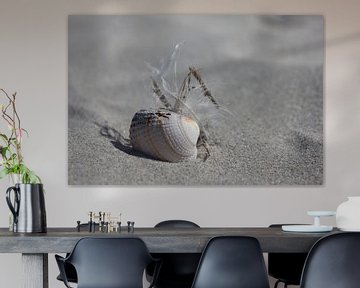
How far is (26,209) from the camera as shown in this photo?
3432mm

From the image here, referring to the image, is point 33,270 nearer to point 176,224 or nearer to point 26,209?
point 26,209

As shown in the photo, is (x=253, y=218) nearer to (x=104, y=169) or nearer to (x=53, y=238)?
(x=104, y=169)

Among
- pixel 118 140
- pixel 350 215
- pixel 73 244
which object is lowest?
pixel 73 244

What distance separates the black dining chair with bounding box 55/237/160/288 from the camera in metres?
3.20

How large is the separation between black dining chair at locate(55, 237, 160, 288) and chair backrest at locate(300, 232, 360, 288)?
76 cm

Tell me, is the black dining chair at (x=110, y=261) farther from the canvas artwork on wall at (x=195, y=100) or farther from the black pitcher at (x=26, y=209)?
the canvas artwork on wall at (x=195, y=100)

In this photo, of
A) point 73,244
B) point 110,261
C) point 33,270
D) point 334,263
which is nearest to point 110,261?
point 110,261

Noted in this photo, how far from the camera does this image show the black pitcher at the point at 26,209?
3.43 meters

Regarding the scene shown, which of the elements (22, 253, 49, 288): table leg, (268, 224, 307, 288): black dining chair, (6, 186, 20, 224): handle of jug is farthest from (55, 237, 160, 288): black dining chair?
(268, 224, 307, 288): black dining chair

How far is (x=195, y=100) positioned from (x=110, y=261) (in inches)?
94.8

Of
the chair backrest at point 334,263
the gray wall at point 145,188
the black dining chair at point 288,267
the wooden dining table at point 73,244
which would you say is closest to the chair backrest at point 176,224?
the black dining chair at point 288,267

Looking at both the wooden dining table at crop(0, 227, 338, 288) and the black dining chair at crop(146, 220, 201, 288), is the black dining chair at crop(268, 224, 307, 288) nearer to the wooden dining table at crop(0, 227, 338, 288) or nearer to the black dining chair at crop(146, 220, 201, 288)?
the black dining chair at crop(146, 220, 201, 288)

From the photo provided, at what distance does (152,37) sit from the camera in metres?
5.41

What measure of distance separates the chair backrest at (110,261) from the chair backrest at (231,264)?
278 millimetres
